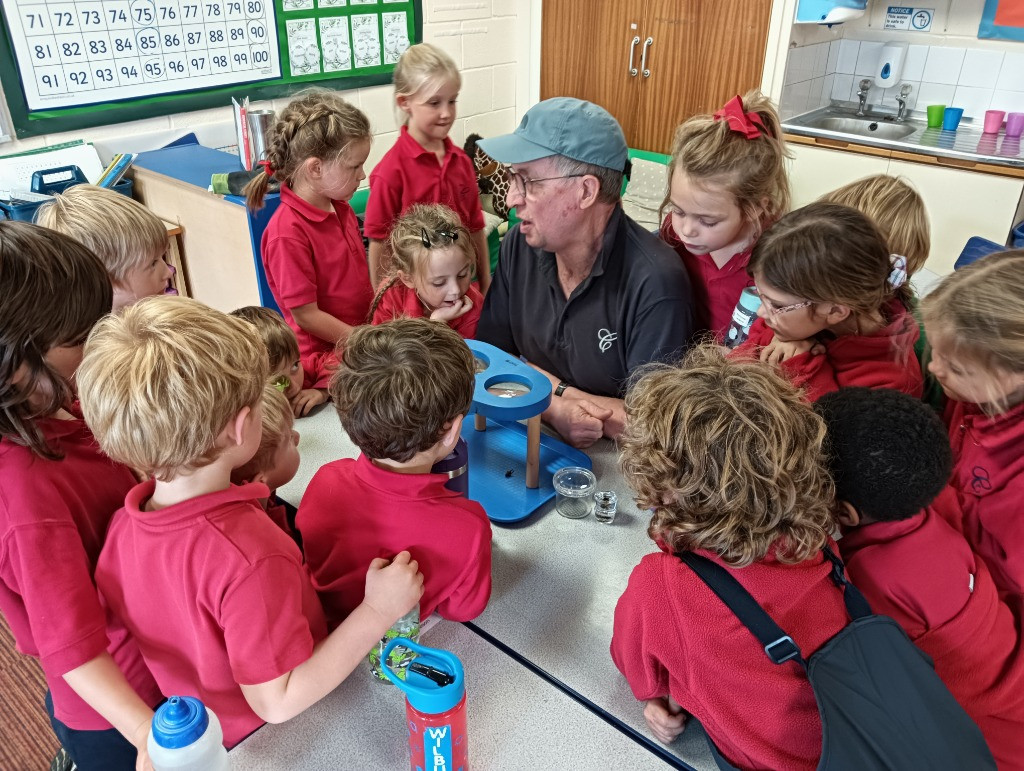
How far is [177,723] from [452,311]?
1.49 meters

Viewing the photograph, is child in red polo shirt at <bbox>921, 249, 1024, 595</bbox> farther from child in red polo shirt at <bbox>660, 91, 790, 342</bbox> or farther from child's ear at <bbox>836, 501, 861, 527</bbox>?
child in red polo shirt at <bbox>660, 91, 790, 342</bbox>

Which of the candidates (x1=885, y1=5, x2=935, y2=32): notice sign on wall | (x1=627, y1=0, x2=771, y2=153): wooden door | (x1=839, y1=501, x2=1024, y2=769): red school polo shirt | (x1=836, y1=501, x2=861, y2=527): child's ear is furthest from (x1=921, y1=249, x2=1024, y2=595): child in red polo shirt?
(x1=885, y1=5, x2=935, y2=32): notice sign on wall

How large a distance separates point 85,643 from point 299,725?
298 mm

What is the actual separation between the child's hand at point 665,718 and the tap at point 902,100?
397 centimetres

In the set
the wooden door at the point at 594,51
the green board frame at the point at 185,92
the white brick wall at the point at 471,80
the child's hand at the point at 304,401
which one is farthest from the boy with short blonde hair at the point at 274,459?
the wooden door at the point at 594,51

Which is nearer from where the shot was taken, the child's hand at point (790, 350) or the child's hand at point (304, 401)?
the child's hand at point (790, 350)

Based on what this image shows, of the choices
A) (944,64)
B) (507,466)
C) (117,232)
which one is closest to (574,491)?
(507,466)

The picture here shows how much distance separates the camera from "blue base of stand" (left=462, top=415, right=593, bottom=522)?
54.3 inches

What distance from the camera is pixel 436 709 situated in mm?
832

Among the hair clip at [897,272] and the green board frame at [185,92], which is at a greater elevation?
the green board frame at [185,92]

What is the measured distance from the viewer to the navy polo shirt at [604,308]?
1629mm

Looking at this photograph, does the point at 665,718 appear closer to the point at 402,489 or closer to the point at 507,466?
the point at 402,489

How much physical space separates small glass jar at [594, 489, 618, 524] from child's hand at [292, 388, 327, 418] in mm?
723

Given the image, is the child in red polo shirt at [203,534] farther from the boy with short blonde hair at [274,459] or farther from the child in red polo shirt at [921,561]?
the child in red polo shirt at [921,561]
